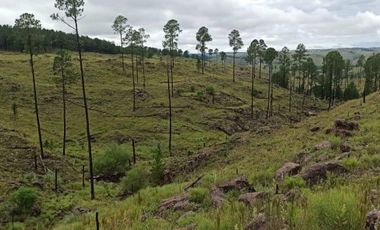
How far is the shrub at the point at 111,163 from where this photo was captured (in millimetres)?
41469

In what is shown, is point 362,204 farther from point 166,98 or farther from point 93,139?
point 166,98

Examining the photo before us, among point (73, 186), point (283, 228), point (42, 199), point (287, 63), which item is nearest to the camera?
point (283, 228)

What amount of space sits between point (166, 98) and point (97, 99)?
13989 millimetres

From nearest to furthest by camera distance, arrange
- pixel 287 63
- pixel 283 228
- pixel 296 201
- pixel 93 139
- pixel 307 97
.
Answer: pixel 283 228 → pixel 296 201 → pixel 93 139 → pixel 287 63 → pixel 307 97

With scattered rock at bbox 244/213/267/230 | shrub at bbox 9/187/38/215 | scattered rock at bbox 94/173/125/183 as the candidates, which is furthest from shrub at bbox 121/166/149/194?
scattered rock at bbox 244/213/267/230

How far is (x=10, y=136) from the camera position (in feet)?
153

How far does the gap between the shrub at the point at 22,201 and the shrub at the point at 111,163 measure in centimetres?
1264

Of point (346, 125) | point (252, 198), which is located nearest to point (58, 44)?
point (346, 125)

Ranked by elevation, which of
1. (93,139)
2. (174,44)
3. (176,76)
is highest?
(174,44)

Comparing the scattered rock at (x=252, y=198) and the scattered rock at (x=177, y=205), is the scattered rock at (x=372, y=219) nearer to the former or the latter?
the scattered rock at (x=252, y=198)

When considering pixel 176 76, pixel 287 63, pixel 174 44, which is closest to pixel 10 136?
pixel 174 44

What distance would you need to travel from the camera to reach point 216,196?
38.0 feet

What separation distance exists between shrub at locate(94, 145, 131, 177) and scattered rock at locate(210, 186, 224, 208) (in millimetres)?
30491

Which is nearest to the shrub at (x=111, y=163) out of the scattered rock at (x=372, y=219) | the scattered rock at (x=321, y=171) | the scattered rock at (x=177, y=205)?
the scattered rock at (x=177, y=205)
